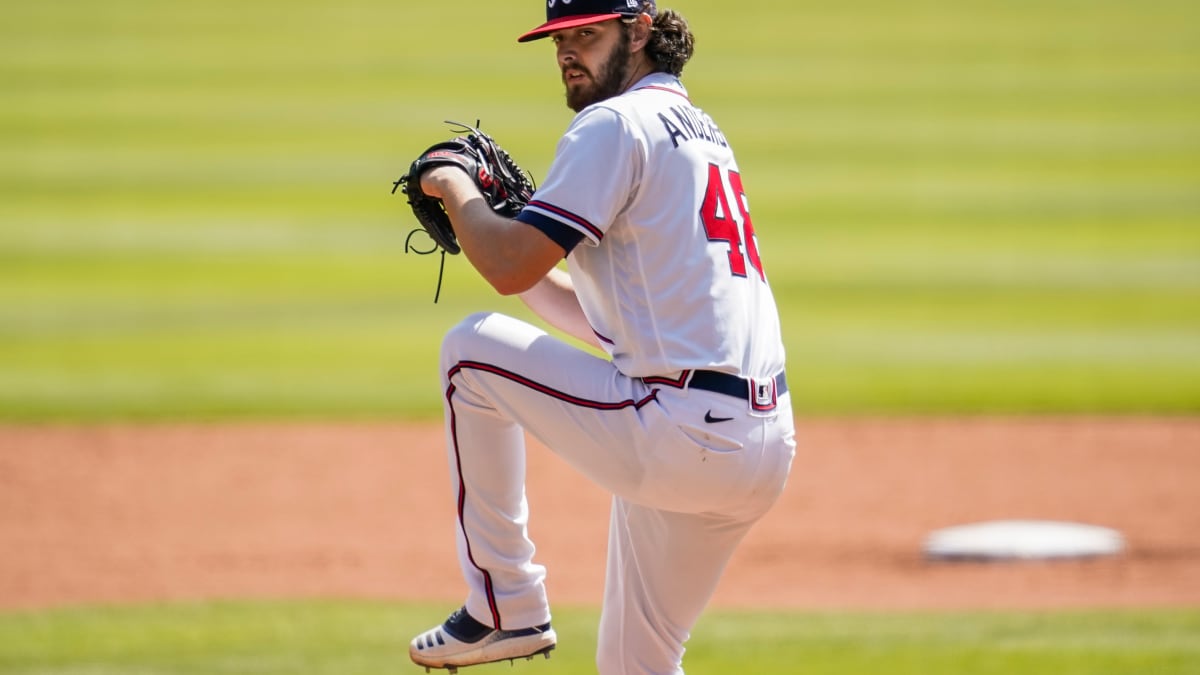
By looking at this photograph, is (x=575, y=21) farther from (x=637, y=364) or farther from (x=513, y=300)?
(x=513, y=300)

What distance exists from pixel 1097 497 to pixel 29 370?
7243mm

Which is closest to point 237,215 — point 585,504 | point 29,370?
point 29,370

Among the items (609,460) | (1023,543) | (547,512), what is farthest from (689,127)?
(547,512)

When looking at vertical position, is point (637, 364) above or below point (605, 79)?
below

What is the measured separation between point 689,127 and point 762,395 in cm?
64

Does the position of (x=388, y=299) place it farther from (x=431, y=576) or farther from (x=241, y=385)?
(x=431, y=576)

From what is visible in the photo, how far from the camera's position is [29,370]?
36.1ft

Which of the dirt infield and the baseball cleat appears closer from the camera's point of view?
the baseball cleat

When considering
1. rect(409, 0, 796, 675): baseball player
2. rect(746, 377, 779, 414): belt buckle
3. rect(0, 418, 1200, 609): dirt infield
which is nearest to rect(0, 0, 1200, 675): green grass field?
rect(0, 418, 1200, 609): dirt infield

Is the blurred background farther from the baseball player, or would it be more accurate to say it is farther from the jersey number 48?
the jersey number 48

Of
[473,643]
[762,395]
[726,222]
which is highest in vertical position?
[726,222]

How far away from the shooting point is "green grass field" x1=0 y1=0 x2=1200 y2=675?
20.2 ft

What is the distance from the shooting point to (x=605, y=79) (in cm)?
370

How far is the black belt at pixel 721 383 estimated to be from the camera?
139 inches
